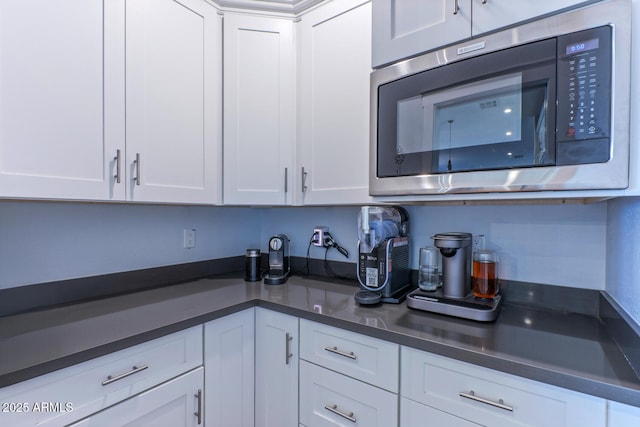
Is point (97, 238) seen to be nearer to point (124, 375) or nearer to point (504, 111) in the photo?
point (124, 375)

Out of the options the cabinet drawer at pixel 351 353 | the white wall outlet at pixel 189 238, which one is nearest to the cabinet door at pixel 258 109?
the white wall outlet at pixel 189 238

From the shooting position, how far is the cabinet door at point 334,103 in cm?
141

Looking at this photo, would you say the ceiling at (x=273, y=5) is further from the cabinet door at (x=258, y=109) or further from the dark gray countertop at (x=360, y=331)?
→ the dark gray countertop at (x=360, y=331)

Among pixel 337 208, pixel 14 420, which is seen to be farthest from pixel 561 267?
pixel 14 420

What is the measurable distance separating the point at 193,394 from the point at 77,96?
1142 mm

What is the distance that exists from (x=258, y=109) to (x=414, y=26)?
0.83 metres

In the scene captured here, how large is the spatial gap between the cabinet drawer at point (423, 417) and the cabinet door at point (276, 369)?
46 cm

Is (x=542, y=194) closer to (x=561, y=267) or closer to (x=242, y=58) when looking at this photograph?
(x=561, y=267)

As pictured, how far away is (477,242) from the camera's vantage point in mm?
1409

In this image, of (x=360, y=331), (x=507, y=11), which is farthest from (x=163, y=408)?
(x=507, y=11)

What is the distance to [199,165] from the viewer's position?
4.90 ft

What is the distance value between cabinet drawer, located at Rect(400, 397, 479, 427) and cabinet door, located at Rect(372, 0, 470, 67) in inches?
44.9

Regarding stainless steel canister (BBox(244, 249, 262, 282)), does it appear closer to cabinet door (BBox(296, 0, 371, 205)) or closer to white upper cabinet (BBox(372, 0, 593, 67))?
cabinet door (BBox(296, 0, 371, 205))

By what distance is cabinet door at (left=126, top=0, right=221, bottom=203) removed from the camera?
1259 millimetres
